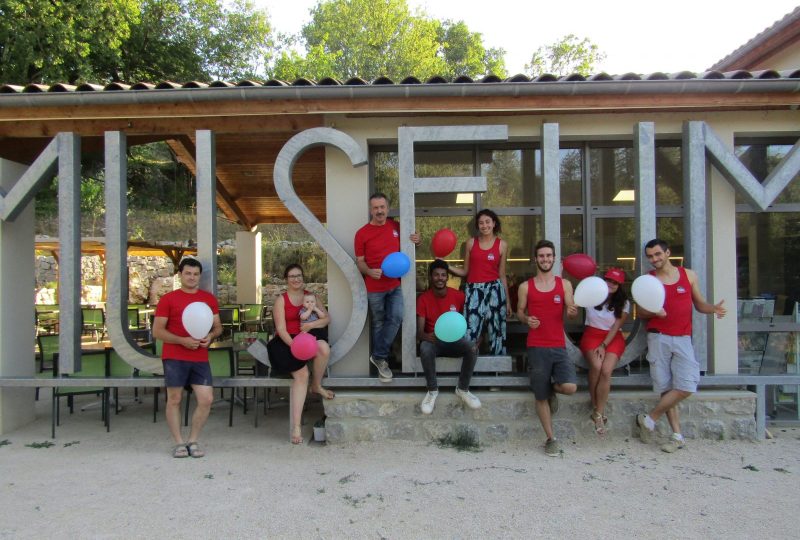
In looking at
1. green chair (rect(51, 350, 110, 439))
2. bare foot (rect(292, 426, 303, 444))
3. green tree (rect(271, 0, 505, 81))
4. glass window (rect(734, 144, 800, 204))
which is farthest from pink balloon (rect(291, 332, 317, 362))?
green tree (rect(271, 0, 505, 81))

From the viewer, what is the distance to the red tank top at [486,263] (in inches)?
176

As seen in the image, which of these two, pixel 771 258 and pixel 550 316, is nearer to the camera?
pixel 550 316

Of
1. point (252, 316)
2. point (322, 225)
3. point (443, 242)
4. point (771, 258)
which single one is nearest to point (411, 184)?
point (443, 242)

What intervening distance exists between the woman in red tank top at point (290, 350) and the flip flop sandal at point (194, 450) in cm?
76

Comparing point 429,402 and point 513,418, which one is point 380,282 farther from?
point 513,418

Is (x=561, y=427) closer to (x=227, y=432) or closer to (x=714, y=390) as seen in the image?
(x=714, y=390)

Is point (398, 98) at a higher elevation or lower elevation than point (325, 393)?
higher

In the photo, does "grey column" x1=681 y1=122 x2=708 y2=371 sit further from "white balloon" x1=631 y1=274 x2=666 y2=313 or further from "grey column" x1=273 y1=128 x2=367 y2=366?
"grey column" x1=273 y1=128 x2=367 y2=366

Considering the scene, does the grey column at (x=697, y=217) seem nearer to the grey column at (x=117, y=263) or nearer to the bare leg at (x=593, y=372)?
the bare leg at (x=593, y=372)

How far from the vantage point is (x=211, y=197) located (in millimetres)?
4598

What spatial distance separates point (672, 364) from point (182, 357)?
13.4 feet

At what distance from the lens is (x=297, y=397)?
14.4 feet

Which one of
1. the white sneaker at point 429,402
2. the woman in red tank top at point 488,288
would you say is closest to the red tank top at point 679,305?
the woman in red tank top at point 488,288

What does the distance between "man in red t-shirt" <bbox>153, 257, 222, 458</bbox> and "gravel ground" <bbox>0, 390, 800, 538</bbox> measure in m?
0.26
